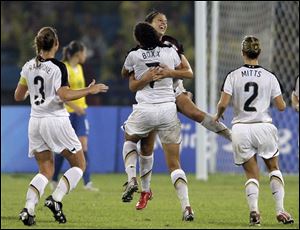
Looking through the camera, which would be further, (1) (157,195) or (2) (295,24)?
(2) (295,24)

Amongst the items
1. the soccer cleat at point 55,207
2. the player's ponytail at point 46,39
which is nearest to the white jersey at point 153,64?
the player's ponytail at point 46,39

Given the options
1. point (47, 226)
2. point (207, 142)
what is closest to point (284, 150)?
point (207, 142)

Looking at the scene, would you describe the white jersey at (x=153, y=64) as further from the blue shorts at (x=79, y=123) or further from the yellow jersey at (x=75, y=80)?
the blue shorts at (x=79, y=123)

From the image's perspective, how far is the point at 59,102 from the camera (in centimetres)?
1151

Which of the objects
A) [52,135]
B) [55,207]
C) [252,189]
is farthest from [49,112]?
[252,189]

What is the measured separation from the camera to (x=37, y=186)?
11.5 meters

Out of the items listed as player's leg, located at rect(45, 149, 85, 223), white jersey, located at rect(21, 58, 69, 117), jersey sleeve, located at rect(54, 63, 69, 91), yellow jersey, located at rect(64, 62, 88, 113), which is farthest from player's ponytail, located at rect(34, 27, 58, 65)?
yellow jersey, located at rect(64, 62, 88, 113)

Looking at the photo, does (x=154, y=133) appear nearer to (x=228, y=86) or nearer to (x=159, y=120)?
(x=159, y=120)

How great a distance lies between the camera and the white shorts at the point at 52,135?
452 inches

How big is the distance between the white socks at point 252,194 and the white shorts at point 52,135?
1.90 m

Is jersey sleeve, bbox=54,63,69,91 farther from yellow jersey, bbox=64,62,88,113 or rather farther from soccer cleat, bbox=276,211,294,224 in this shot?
yellow jersey, bbox=64,62,88,113

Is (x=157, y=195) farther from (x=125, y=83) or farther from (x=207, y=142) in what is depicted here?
(x=125, y=83)

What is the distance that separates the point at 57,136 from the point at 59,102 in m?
0.36

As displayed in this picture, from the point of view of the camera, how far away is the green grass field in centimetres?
1166
